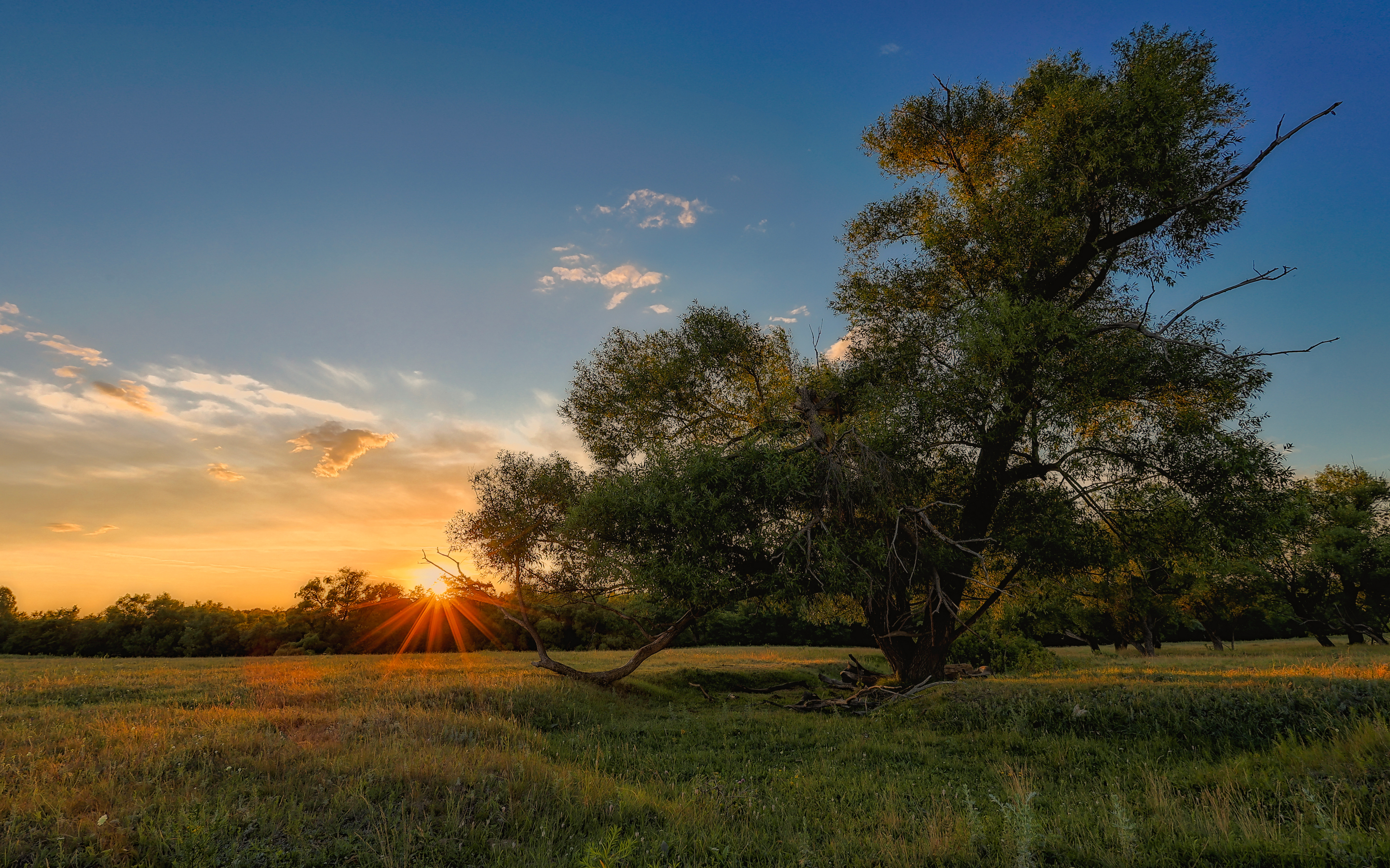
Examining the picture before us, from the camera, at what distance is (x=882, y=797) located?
9.31m

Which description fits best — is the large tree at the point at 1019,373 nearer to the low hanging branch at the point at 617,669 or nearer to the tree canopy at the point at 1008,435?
the tree canopy at the point at 1008,435

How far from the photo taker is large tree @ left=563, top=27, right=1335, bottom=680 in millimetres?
16641

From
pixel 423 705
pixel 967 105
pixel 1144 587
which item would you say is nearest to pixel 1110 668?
pixel 1144 587

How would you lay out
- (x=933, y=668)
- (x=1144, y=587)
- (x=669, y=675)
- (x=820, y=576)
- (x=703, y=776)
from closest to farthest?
(x=703, y=776) → (x=820, y=576) → (x=933, y=668) → (x=1144, y=587) → (x=669, y=675)

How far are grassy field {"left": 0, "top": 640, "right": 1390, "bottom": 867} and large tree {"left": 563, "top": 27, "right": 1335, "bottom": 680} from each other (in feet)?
14.2

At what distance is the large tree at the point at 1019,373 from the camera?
16.6 m

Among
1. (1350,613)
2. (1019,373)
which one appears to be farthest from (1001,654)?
(1350,613)

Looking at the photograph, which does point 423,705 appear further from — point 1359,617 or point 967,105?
point 1359,617

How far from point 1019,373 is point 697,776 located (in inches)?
553

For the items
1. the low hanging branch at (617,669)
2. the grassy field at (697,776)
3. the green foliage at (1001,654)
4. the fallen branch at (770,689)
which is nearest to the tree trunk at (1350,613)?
the green foliage at (1001,654)

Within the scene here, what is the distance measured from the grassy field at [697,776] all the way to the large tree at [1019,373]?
14.2 ft

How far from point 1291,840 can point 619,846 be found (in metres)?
7.44

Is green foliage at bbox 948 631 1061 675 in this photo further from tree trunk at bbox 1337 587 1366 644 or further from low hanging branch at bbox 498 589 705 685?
tree trunk at bbox 1337 587 1366 644

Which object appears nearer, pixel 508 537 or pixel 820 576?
pixel 820 576
